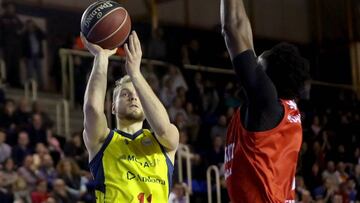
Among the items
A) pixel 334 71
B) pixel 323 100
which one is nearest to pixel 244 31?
pixel 323 100

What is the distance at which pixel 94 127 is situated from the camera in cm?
482

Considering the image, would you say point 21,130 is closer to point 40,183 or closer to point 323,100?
point 40,183

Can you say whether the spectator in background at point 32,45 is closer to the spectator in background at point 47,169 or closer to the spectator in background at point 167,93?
the spectator in background at point 167,93

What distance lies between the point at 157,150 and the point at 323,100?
14297 mm

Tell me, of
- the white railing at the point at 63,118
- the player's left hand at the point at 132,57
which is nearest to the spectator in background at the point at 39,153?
the white railing at the point at 63,118

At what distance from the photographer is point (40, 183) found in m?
A: 10.1

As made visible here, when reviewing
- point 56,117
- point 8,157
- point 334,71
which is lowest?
point 334,71

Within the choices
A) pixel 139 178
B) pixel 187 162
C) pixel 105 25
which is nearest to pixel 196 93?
pixel 187 162

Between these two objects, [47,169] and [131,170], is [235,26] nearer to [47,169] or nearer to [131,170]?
[131,170]

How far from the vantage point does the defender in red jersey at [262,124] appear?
12.4ft

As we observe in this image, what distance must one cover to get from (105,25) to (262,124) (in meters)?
1.63

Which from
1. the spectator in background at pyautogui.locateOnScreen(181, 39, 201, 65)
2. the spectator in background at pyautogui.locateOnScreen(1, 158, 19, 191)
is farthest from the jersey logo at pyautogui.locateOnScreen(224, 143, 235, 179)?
the spectator in background at pyautogui.locateOnScreen(181, 39, 201, 65)

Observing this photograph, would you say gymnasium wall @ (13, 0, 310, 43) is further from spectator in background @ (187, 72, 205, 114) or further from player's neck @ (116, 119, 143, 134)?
player's neck @ (116, 119, 143, 134)

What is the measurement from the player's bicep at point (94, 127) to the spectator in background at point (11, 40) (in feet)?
32.7
